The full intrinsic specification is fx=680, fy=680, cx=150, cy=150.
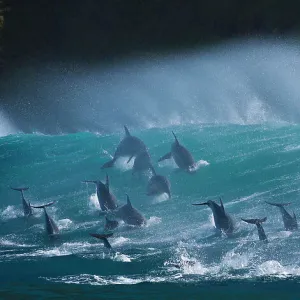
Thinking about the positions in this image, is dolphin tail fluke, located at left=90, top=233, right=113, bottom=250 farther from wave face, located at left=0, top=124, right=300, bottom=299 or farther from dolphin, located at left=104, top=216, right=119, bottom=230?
dolphin, located at left=104, top=216, right=119, bottom=230

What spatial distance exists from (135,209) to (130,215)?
21 cm

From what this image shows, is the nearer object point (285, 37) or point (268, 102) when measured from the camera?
point (268, 102)

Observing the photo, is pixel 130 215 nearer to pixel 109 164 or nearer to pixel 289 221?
pixel 289 221

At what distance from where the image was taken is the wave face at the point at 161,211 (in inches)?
432

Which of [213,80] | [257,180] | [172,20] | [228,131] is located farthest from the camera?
[172,20]

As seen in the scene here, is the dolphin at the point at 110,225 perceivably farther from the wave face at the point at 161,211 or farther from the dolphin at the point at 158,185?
the dolphin at the point at 158,185

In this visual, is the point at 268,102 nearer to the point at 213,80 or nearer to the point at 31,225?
the point at 213,80

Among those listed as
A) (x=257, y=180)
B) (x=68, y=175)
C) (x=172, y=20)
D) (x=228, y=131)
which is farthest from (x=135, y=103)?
(x=257, y=180)

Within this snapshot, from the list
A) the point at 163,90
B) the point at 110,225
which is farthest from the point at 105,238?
the point at 163,90

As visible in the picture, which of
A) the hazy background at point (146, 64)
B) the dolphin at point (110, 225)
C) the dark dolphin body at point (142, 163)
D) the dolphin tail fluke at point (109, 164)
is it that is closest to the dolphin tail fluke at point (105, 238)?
the dolphin at point (110, 225)

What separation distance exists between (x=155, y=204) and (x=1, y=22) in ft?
72.6

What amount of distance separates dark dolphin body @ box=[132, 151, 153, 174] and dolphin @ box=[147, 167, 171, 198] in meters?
1.53

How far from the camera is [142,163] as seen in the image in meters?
17.5

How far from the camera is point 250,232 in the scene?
12.5m
